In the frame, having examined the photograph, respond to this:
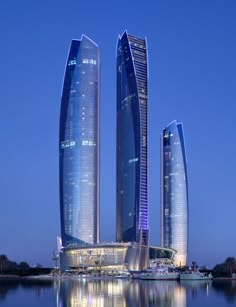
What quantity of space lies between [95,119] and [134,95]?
19686mm

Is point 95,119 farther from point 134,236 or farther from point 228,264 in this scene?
point 228,264

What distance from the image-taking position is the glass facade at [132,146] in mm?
170125

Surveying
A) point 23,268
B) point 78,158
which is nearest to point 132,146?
point 78,158

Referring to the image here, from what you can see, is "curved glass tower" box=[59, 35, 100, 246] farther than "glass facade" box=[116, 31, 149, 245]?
Yes

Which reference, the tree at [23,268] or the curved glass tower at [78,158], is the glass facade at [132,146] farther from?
the tree at [23,268]

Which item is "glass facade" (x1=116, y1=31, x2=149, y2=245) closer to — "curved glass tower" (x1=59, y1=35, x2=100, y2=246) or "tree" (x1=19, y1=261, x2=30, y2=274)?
"curved glass tower" (x1=59, y1=35, x2=100, y2=246)

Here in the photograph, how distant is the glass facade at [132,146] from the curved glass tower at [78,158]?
27.0 feet

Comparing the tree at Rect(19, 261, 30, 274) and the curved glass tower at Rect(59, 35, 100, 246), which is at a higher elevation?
the curved glass tower at Rect(59, 35, 100, 246)

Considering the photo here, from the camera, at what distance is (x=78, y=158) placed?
598ft

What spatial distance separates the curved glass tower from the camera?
181500 mm

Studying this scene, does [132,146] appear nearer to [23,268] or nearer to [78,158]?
[78,158]

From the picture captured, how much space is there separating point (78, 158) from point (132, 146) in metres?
18.9

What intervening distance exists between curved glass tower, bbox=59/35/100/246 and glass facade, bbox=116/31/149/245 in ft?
27.0

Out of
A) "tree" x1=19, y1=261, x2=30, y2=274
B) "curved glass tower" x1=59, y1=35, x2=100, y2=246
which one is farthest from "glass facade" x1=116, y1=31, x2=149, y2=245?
"tree" x1=19, y1=261, x2=30, y2=274
